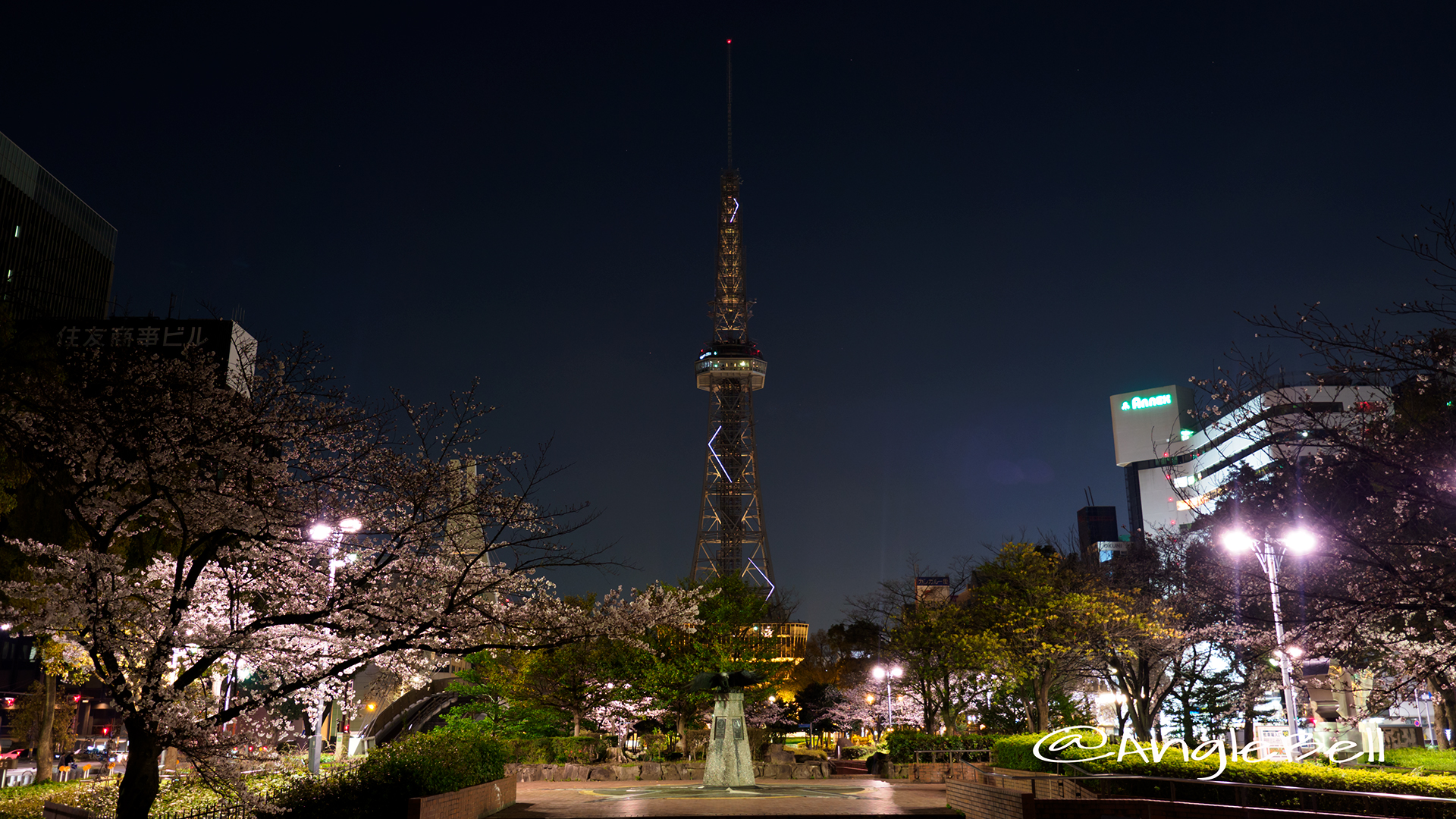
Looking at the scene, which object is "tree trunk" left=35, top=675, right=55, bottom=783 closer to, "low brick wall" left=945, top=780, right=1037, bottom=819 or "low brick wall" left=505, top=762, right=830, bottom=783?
"low brick wall" left=505, top=762, right=830, bottom=783

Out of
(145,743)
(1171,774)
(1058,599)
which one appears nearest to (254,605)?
(145,743)

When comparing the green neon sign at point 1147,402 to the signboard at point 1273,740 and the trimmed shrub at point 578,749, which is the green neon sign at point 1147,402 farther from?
the trimmed shrub at point 578,749

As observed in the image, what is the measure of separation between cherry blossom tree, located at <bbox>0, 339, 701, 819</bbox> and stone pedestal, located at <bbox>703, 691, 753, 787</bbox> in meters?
12.8

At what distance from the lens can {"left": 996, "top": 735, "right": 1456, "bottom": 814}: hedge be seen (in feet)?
44.1

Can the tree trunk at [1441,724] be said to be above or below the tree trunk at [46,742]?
below

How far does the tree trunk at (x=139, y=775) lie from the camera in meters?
11.2

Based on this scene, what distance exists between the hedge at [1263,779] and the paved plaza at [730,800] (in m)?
3.40

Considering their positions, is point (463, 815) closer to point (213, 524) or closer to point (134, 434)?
point (213, 524)

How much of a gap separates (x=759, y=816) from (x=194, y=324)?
1739 inches

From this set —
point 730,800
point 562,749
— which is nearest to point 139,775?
point 730,800

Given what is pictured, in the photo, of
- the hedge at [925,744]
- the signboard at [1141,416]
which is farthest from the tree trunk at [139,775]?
the signboard at [1141,416]

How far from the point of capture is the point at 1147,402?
132 metres

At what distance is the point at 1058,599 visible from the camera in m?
28.1

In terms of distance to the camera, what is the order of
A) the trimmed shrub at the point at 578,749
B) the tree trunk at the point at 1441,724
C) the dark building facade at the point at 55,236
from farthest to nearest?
1. the dark building facade at the point at 55,236
2. the tree trunk at the point at 1441,724
3. the trimmed shrub at the point at 578,749
